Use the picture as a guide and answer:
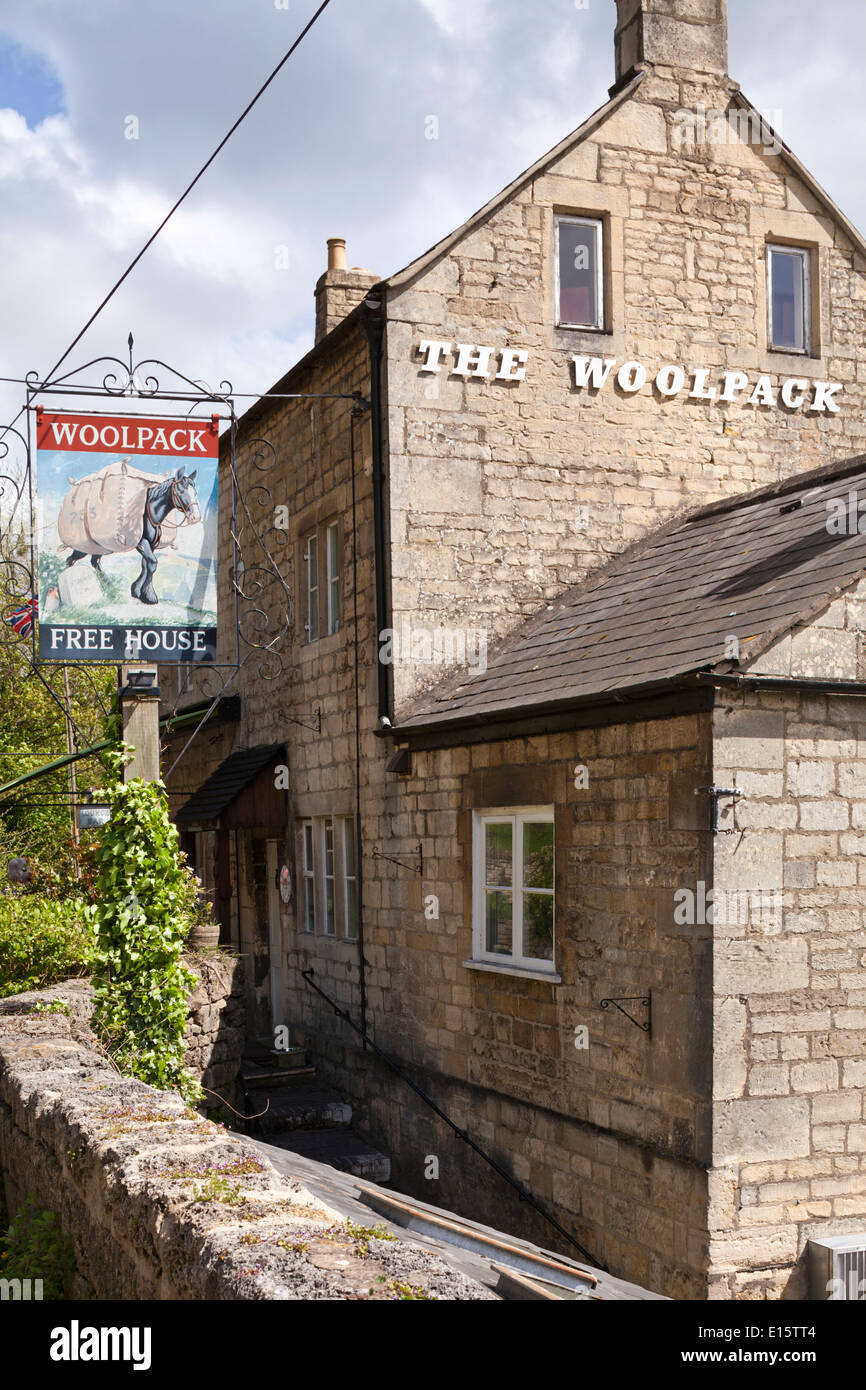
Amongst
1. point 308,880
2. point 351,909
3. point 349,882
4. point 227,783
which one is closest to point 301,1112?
point 351,909

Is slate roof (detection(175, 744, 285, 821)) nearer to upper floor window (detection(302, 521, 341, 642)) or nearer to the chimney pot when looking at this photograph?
upper floor window (detection(302, 521, 341, 642))

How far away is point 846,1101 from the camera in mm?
7934

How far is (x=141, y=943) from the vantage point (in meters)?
9.18

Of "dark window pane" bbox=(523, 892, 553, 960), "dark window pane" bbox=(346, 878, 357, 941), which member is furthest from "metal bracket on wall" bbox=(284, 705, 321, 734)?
"dark window pane" bbox=(523, 892, 553, 960)

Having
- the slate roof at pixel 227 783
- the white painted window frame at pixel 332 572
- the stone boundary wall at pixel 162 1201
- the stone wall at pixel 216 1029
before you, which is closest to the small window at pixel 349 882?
the stone wall at pixel 216 1029

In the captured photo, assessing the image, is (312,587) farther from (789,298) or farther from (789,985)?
(789,985)

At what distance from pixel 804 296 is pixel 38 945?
32.0 ft

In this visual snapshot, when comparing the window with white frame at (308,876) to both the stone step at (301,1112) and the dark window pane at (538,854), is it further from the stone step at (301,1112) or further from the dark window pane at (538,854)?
the dark window pane at (538,854)

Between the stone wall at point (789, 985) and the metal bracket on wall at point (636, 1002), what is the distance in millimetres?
703

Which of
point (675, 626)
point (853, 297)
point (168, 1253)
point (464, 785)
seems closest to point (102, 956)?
point (464, 785)

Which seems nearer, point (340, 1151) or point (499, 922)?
point (499, 922)

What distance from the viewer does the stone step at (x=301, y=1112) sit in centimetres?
1265

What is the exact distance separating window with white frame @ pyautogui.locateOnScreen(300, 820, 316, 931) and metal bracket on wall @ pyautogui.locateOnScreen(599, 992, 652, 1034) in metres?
6.61

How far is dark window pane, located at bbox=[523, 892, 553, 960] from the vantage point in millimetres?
9766
